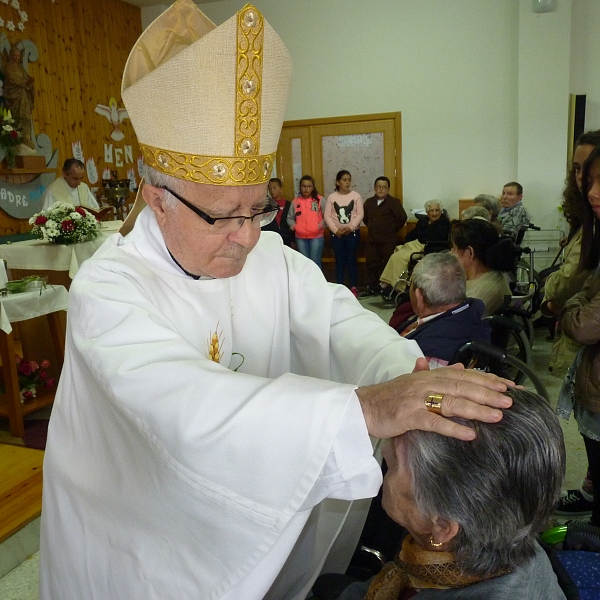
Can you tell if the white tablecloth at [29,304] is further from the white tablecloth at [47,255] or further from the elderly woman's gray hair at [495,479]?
the elderly woman's gray hair at [495,479]

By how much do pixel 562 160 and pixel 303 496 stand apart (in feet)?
25.9

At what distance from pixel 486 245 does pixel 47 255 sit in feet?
11.3

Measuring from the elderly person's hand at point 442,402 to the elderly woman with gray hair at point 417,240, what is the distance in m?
5.76

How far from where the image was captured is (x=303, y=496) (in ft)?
3.00

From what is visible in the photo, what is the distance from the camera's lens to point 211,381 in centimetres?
97

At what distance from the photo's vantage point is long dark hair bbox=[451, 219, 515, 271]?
3.62 metres

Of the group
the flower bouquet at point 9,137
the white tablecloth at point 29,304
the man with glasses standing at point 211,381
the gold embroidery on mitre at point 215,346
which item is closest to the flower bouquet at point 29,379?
the white tablecloth at point 29,304

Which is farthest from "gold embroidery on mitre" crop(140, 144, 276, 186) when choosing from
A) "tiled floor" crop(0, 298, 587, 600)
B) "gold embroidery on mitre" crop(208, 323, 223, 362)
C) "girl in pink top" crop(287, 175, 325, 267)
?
"girl in pink top" crop(287, 175, 325, 267)

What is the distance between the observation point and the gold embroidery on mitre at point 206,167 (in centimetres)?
127

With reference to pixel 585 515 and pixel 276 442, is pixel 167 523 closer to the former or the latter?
pixel 276 442

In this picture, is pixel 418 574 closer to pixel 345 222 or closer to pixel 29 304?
pixel 29 304

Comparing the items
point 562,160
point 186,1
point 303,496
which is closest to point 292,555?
point 303,496

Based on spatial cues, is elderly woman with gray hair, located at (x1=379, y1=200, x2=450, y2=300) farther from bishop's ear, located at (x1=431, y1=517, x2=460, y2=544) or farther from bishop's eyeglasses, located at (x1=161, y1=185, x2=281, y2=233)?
bishop's ear, located at (x1=431, y1=517, x2=460, y2=544)

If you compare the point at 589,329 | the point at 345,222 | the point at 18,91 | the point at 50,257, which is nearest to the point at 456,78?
the point at 345,222
